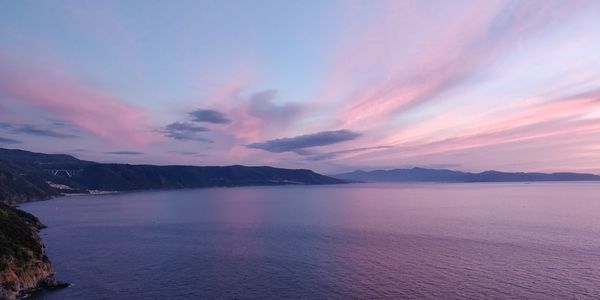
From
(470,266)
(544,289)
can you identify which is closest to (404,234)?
(470,266)

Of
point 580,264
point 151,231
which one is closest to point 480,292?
point 580,264

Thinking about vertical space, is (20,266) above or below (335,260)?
above

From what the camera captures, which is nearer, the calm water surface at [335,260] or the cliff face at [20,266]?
the cliff face at [20,266]

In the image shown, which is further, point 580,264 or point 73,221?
point 73,221

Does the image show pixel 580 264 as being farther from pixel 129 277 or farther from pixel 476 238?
pixel 129 277

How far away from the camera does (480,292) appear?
218 ft

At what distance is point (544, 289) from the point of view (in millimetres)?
67688

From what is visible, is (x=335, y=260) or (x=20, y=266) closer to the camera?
(x=20, y=266)

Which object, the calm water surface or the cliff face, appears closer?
the cliff face

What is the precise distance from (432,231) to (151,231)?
10094 centimetres

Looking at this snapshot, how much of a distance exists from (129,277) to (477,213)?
527 ft

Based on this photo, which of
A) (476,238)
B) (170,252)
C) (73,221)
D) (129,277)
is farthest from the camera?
(73,221)

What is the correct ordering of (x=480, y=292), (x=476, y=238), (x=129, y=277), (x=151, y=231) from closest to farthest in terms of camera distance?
1. (x=480, y=292)
2. (x=129, y=277)
3. (x=476, y=238)
4. (x=151, y=231)

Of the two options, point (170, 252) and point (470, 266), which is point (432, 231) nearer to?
point (470, 266)
